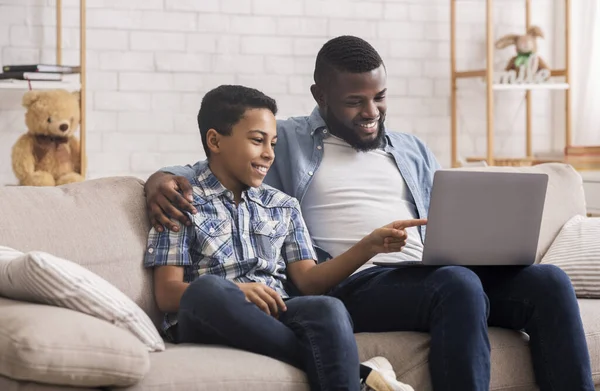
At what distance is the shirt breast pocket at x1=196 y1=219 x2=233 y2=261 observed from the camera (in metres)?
2.13

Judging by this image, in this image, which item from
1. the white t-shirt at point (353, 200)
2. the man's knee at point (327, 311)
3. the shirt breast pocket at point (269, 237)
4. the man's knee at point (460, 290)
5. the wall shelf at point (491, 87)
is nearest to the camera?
the man's knee at point (327, 311)

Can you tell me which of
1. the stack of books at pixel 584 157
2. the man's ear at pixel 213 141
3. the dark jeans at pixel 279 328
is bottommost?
the dark jeans at pixel 279 328

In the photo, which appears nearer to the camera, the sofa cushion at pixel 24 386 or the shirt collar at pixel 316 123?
the sofa cushion at pixel 24 386

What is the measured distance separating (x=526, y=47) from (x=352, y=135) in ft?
7.06

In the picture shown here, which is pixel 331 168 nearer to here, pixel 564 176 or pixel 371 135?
pixel 371 135

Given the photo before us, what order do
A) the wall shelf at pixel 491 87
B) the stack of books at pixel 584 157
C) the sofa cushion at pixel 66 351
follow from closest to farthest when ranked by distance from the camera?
the sofa cushion at pixel 66 351
the stack of books at pixel 584 157
the wall shelf at pixel 491 87

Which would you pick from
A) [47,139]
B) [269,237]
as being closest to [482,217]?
[269,237]

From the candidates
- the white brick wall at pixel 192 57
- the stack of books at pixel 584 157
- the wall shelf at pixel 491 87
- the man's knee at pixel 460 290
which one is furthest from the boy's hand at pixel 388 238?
the wall shelf at pixel 491 87

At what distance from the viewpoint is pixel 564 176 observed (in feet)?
9.42

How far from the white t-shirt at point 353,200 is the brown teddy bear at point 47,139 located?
4.83 ft

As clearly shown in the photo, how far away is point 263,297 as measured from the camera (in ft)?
6.36

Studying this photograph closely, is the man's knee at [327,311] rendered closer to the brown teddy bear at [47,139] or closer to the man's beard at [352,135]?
the man's beard at [352,135]

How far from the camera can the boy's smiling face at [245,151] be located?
87.6 inches

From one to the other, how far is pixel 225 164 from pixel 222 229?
0.57 feet
